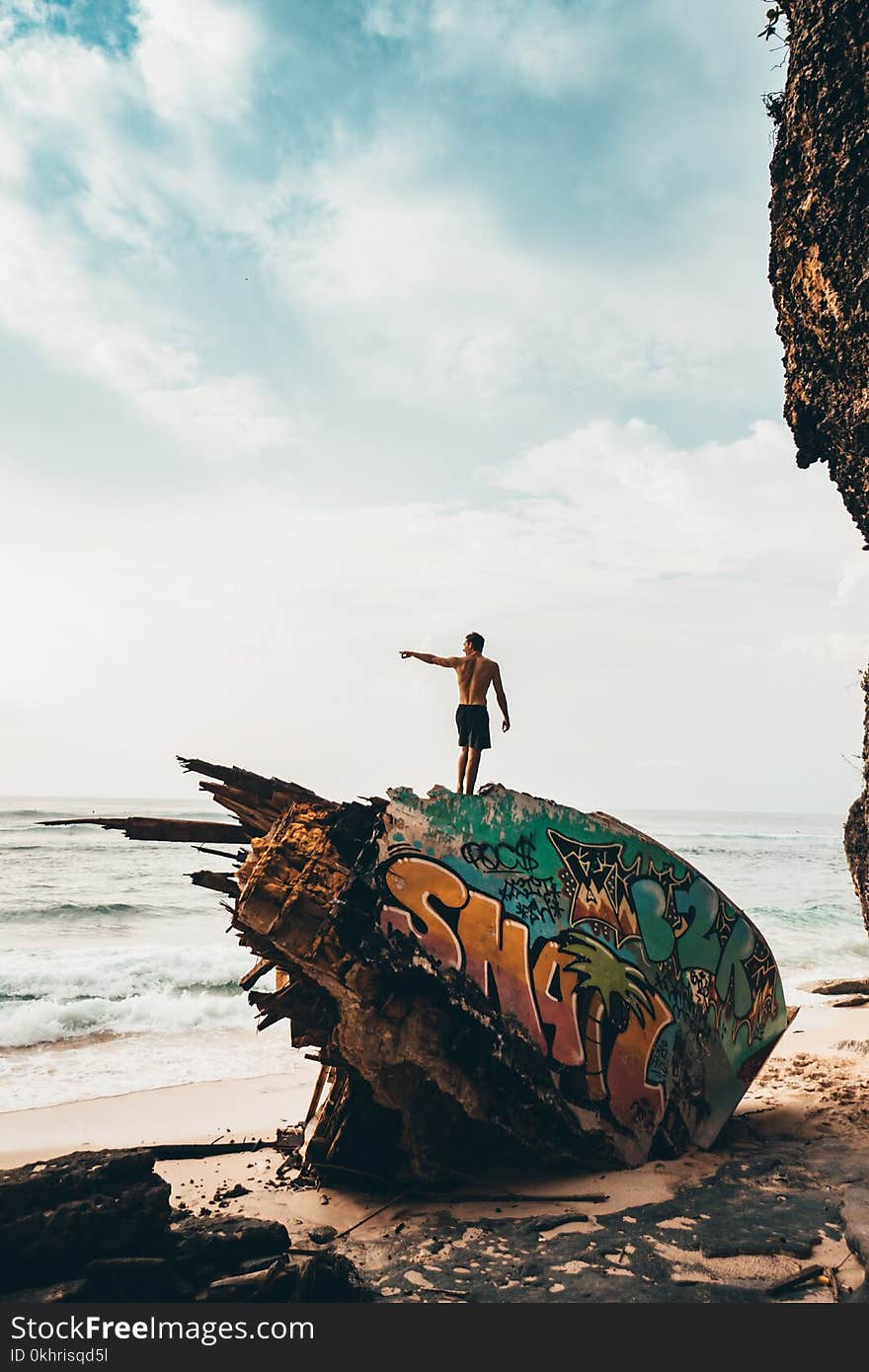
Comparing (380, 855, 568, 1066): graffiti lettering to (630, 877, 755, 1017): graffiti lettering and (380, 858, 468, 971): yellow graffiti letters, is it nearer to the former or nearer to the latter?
(380, 858, 468, 971): yellow graffiti letters

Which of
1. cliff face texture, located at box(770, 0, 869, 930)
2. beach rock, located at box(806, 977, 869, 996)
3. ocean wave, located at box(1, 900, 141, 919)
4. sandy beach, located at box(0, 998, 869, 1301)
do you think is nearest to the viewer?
sandy beach, located at box(0, 998, 869, 1301)

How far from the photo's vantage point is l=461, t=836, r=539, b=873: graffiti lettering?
6.05 m

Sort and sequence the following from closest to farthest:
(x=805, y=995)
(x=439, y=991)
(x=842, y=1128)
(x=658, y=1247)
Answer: (x=658, y=1247)
(x=439, y=991)
(x=842, y=1128)
(x=805, y=995)

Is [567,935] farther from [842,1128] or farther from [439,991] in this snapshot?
[842,1128]

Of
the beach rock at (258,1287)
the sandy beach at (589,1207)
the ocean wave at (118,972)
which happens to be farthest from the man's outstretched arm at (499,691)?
the ocean wave at (118,972)

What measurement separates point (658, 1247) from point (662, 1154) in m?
1.52

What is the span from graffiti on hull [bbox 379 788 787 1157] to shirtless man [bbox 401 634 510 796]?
4.86 feet

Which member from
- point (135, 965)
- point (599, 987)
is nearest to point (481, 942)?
point (599, 987)

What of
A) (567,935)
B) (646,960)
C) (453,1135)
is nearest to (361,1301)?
(453,1135)

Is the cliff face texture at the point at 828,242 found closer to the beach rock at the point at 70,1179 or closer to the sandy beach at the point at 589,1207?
the sandy beach at the point at 589,1207

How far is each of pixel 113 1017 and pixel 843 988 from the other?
38.0 feet

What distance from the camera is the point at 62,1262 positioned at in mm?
4254

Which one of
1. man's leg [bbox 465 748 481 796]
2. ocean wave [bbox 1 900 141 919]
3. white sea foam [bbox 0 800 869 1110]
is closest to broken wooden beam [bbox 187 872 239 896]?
man's leg [bbox 465 748 481 796]

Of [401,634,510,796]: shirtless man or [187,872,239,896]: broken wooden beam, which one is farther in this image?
[401,634,510,796]: shirtless man
